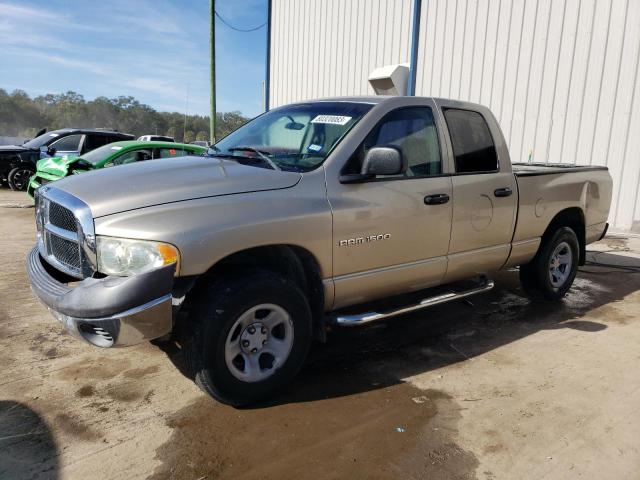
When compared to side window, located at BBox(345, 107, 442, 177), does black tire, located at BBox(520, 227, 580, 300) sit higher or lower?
lower

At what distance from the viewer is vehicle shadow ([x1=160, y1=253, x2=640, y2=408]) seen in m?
3.53

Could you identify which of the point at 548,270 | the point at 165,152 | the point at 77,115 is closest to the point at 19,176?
the point at 165,152

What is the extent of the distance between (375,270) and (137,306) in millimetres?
1661

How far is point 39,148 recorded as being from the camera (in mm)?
14156

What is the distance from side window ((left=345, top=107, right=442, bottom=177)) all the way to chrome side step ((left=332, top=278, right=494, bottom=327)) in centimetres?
98

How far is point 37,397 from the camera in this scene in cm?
319

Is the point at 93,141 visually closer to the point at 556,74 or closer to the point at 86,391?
the point at 556,74

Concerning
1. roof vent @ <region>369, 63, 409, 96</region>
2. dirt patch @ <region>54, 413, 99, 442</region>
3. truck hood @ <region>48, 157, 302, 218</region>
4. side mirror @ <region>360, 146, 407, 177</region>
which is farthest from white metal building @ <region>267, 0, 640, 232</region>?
dirt patch @ <region>54, 413, 99, 442</region>

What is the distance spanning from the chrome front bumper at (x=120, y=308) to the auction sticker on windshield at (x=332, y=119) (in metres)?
1.70

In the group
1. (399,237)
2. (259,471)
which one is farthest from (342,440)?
(399,237)

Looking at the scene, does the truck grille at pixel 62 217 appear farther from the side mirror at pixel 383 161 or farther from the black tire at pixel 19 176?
the black tire at pixel 19 176

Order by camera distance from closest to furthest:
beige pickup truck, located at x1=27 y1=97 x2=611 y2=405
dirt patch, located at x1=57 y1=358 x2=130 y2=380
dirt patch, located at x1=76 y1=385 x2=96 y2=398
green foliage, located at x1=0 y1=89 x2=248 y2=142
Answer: beige pickup truck, located at x1=27 y1=97 x2=611 y2=405
dirt patch, located at x1=76 y1=385 x2=96 y2=398
dirt patch, located at x1=57 y1=358 x2=130 y2=380
green foliage, located at x1=0 y1=89 x2=248 y2=142

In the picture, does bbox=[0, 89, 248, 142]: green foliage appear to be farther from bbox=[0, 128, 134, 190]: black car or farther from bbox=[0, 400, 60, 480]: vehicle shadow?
bbox=[0, 400, 60, 480]: vehicle shadow

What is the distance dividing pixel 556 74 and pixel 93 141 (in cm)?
1132
